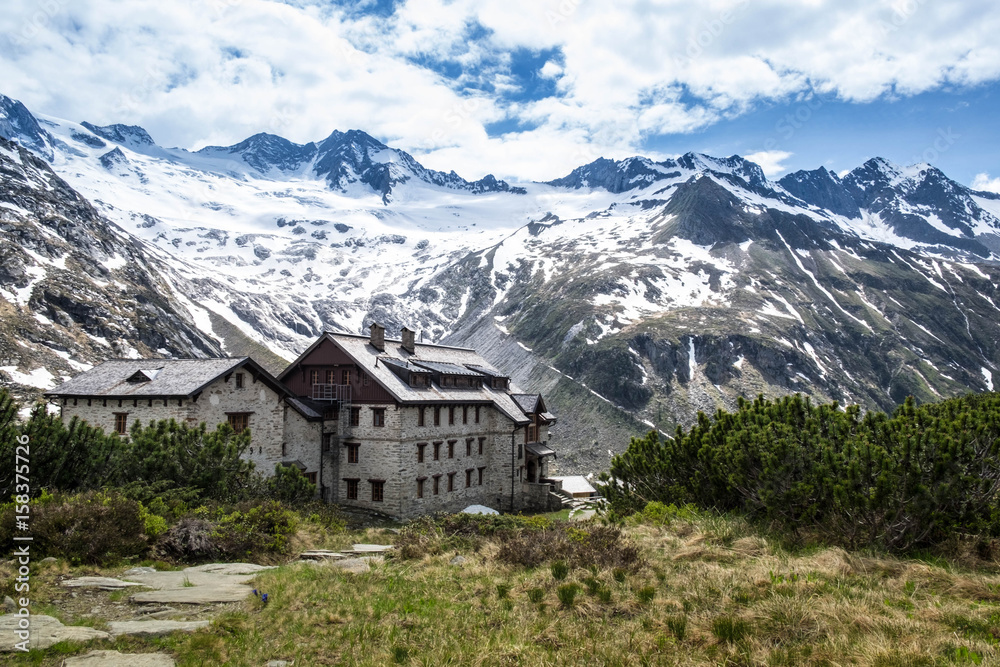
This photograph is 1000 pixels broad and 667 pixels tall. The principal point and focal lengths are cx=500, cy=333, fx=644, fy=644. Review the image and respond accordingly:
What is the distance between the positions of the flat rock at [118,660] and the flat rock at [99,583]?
493cm

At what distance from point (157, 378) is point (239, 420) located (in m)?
5.23

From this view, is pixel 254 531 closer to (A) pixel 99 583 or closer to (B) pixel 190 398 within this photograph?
(A) pixel 99 583

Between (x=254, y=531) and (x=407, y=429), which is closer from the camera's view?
(x=254, y=531)

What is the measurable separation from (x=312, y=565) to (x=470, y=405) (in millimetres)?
30985

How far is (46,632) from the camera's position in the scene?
413 inches

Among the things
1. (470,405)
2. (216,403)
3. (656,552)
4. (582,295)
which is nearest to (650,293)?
(582,295)

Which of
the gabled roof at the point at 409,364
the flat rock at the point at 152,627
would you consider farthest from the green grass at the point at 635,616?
the gabled roof at the point at 409,364

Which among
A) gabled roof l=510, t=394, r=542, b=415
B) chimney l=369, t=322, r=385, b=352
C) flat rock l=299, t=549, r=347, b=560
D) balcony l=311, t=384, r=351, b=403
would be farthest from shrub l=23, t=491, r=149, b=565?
gabled roof l=510, t=394, r=542, b=415

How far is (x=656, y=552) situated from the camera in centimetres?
1572

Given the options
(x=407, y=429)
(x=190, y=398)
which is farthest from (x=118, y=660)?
(x=407, y=429)

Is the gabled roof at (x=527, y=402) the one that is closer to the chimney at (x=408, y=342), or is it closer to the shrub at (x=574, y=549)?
the chimney at (x=408, y=342)

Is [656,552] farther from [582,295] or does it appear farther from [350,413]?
[582,295]

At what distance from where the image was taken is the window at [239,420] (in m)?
35.8

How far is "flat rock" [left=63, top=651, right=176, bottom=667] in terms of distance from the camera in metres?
9.35
